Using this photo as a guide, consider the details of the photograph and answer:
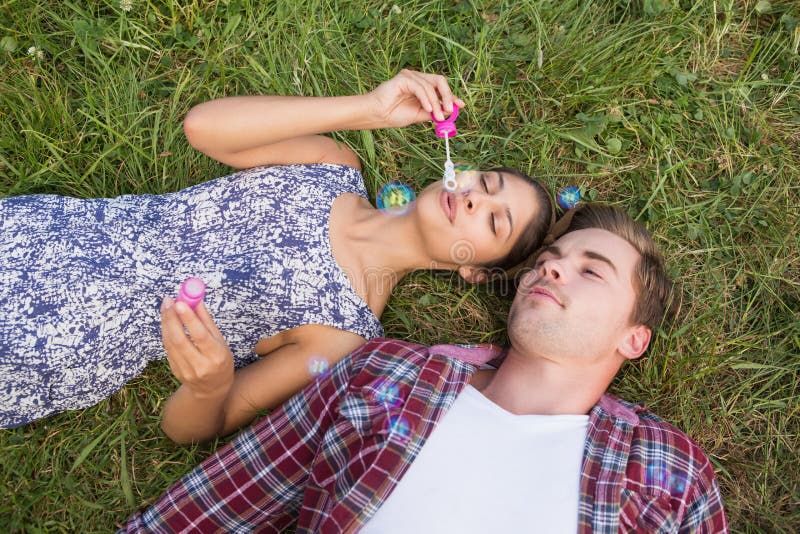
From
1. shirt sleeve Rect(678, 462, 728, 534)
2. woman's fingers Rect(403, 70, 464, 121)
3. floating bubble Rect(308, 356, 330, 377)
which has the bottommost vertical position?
shirt sleeve Rect(678, 462, 728, 534)

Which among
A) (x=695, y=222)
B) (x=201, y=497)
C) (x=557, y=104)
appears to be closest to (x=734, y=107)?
(x=695, y=222)

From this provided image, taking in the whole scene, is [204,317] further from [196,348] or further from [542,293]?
[542,293]

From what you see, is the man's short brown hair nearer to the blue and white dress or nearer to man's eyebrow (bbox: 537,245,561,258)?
man's eyebrow (bbox: 537,245,561,258)

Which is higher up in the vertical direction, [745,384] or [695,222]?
[695,222]

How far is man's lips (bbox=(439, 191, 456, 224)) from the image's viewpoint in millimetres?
2713

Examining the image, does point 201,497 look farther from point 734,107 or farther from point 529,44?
point 734,107

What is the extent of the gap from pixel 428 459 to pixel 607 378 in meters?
0.89

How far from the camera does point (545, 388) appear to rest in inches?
102

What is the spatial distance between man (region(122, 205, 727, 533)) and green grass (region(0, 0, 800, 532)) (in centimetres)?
59

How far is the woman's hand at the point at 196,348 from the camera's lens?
2.04 meters

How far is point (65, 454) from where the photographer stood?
2.95 meters

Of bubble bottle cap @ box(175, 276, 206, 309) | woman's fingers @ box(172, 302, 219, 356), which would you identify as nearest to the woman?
woman's fingers @ box(172, 302, 219, 356)

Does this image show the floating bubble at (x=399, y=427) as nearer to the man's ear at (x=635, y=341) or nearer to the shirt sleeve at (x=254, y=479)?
the shirt sleeve at (x=254, y=479)

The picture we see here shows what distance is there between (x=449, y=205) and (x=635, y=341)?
1012 mm
